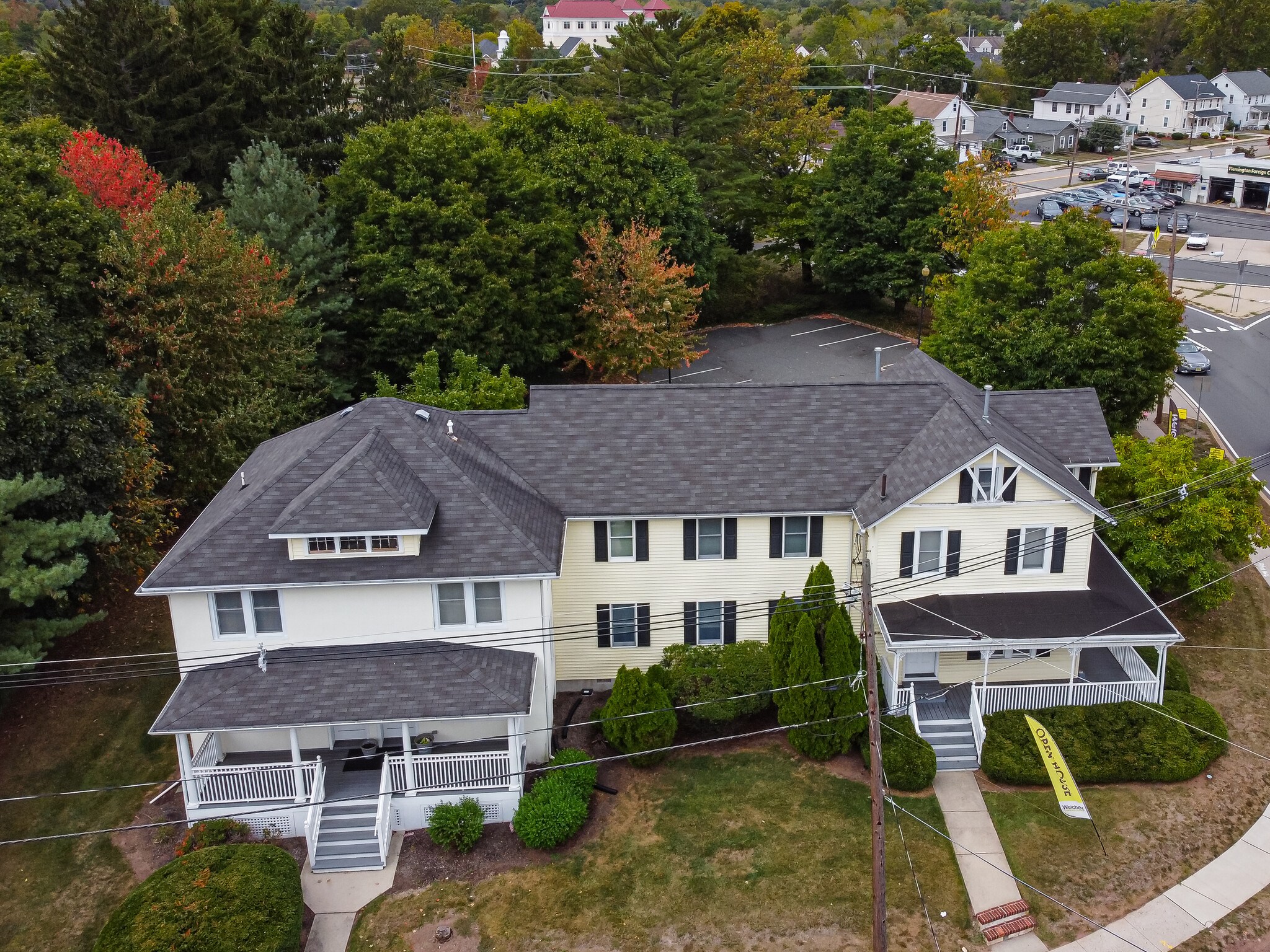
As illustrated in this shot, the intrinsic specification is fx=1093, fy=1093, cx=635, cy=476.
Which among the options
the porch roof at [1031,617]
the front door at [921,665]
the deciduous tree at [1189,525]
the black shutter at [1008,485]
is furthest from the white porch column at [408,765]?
the deciduous tree at [1189,525]

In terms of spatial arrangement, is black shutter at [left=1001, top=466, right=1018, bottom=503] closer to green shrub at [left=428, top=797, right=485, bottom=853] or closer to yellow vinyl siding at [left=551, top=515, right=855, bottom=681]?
yellow vinyl siding at [left=551, top=515, right=855, bottom=681]

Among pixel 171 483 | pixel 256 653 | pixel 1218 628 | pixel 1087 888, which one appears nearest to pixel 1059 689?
pixel 1087 888

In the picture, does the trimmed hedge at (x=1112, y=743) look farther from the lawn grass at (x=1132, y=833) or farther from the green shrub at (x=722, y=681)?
the green shrub at (x=722, y=681)

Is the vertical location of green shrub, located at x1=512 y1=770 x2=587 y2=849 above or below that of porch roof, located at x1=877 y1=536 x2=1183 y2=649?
below

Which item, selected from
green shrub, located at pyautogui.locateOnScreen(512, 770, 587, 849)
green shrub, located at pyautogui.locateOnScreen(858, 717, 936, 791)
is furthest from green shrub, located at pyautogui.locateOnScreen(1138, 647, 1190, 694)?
green shrub, located at pyautogui.locateOnScreen(512, 770, 587, 849)

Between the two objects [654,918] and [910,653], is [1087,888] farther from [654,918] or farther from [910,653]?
[654,918]
